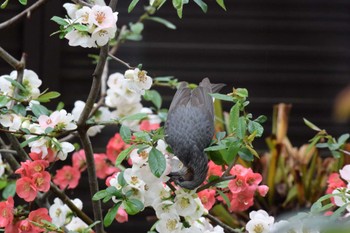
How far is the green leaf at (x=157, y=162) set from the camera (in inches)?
49.2

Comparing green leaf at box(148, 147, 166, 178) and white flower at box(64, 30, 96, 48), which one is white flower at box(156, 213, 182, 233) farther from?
white flower at box(64, 30, 96, 48)

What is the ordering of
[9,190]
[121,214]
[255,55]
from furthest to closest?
[255,55]
[9,190]
[121,214]

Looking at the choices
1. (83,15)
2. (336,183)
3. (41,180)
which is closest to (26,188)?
(41,180)

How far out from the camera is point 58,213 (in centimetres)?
157

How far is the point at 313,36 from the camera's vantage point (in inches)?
155

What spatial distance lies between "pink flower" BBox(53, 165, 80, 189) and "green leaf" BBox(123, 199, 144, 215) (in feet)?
1.82

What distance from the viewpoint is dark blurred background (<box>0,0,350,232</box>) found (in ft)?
12.4

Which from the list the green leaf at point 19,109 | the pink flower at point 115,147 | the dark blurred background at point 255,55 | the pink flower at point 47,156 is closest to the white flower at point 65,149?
the pink flower at point 47,156

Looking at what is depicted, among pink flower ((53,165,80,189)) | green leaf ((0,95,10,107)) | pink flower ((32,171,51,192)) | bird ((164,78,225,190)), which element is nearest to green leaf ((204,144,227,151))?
bird ((164,78,225,190))

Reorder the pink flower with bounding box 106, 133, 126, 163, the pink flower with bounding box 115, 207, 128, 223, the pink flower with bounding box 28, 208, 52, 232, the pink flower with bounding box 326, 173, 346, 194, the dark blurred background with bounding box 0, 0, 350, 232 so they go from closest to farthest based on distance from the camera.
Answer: the pink flower with bounding box 28, 208, 52, 232, the pink flower with bounding box 115, 207, 128, 223, the pink flower with bounding box 326, 173, 346, 194, the pink flower with bounding box 106, 133, 126, 163, the dark blurred background with bounding box 0, 0, 350, 232

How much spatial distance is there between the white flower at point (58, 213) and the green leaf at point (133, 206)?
0.29 m

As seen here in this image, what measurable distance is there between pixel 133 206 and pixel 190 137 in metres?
0.17

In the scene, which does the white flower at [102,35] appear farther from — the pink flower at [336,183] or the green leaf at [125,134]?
the pink flower at [336,183]

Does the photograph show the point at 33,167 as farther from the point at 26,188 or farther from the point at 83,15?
the point at 83,15
